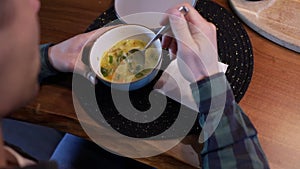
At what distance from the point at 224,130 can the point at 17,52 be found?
442 mm

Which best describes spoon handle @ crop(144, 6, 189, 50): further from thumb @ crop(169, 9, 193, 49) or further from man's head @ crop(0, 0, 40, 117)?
man's head @ crop(0, 0, 40, 117)

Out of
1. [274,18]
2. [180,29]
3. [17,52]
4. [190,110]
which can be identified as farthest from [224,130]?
[17,52]

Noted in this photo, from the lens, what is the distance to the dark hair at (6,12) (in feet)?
1.44

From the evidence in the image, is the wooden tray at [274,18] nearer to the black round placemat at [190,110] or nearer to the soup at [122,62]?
the black round placemat at [190,110]

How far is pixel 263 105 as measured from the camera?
2.66 feet

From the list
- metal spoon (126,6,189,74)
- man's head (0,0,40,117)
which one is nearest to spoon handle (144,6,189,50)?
metal spoon (126,6,189,74)

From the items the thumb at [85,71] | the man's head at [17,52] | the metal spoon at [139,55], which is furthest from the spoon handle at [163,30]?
the man's head at [17,52]

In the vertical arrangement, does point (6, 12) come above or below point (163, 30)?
above

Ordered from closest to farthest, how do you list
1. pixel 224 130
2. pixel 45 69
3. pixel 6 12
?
pixel 6 12, pixel 224 130, pixel 45 69

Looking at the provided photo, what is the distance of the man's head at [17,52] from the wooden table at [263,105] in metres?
0.35

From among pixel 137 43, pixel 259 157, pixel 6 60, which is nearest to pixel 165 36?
pixel 137 43

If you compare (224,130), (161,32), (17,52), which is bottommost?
(224,130)

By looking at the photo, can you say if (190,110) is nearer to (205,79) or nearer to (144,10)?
(205,79)

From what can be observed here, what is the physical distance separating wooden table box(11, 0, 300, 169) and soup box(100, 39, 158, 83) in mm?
96
